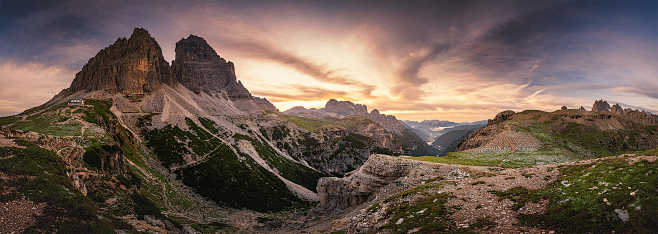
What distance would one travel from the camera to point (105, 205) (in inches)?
1912

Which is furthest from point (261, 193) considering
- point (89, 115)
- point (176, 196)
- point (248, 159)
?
point (89, 115)

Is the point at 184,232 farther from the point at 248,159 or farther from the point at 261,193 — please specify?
the point at 248,159

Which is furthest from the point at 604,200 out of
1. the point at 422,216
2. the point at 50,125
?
the point at 50,125

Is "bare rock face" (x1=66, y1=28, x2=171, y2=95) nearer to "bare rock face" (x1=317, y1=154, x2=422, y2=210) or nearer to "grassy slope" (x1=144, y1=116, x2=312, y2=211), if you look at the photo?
"grassy slope" (x1=144, y1=116, x2=312, y2=211)

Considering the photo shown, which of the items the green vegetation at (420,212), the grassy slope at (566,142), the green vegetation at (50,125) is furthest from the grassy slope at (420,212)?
the green vegetation at (50,125)

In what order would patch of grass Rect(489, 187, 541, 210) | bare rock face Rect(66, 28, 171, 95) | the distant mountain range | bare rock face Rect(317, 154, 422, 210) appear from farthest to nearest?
bare rock face Rect(66, 28, 171, 95), bare rock face Rect(317, 154, 422, 210), the distant mountain range, patch of grass Rect(489, 187, 541, 210)

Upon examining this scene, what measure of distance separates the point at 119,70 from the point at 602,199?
798 ft

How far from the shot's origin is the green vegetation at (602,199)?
594 inches

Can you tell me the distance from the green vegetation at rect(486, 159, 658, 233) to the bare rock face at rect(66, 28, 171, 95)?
23064 centimetres

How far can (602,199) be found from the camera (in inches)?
691

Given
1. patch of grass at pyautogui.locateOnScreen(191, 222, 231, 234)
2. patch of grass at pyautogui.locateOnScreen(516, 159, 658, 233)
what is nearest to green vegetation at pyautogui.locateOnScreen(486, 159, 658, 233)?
patch of grass at pyautogui.locateOnScreen(516, 159, 658, 233)

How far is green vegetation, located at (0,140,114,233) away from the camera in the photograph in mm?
28609

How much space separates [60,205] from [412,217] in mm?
41868

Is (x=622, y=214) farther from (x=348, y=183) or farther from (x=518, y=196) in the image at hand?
(x=348, y=183)
